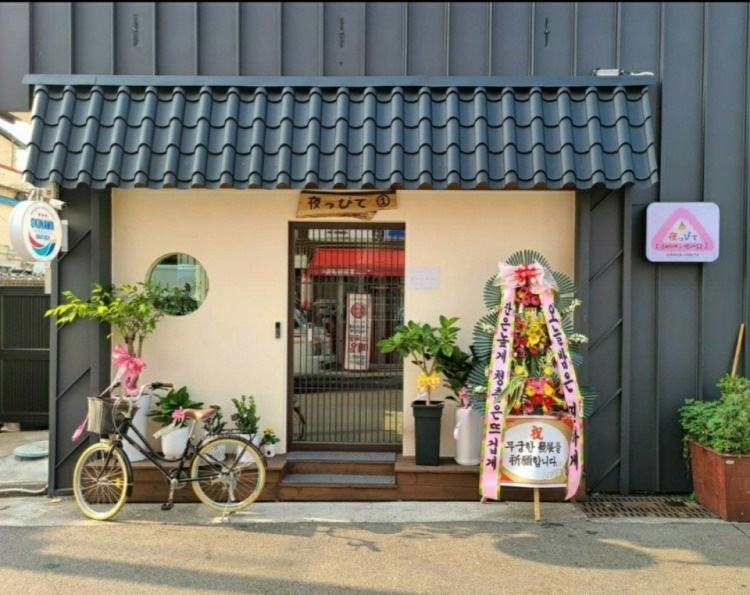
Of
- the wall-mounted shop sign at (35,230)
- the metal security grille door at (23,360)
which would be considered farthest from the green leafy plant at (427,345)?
the metal security grille door at (23,360)

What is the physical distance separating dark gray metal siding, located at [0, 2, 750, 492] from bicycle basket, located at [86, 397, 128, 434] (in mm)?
3124

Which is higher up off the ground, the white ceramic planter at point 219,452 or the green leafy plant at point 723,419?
the green leafy plant at point 723,419

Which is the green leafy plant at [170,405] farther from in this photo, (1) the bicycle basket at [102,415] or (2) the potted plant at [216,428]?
(1) the bicycle basket at [102,415]

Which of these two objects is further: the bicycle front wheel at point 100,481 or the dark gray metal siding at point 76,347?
the dark gray metal siding at point 76,347

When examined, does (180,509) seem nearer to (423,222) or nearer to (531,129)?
(423,222)

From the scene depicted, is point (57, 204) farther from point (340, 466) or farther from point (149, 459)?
point (340, 466)

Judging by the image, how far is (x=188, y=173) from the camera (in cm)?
614

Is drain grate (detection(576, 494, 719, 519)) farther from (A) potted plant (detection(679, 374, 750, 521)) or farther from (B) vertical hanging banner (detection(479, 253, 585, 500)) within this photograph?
(B) vertical hanging banner (detection(479, 253, 585, 500))

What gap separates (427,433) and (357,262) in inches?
72.8

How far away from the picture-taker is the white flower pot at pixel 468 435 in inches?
255

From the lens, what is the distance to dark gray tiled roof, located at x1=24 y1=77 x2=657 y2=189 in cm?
606

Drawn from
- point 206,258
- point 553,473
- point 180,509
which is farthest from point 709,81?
point 180,509

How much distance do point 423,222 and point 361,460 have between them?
7.92ft

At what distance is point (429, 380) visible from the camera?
646cm
